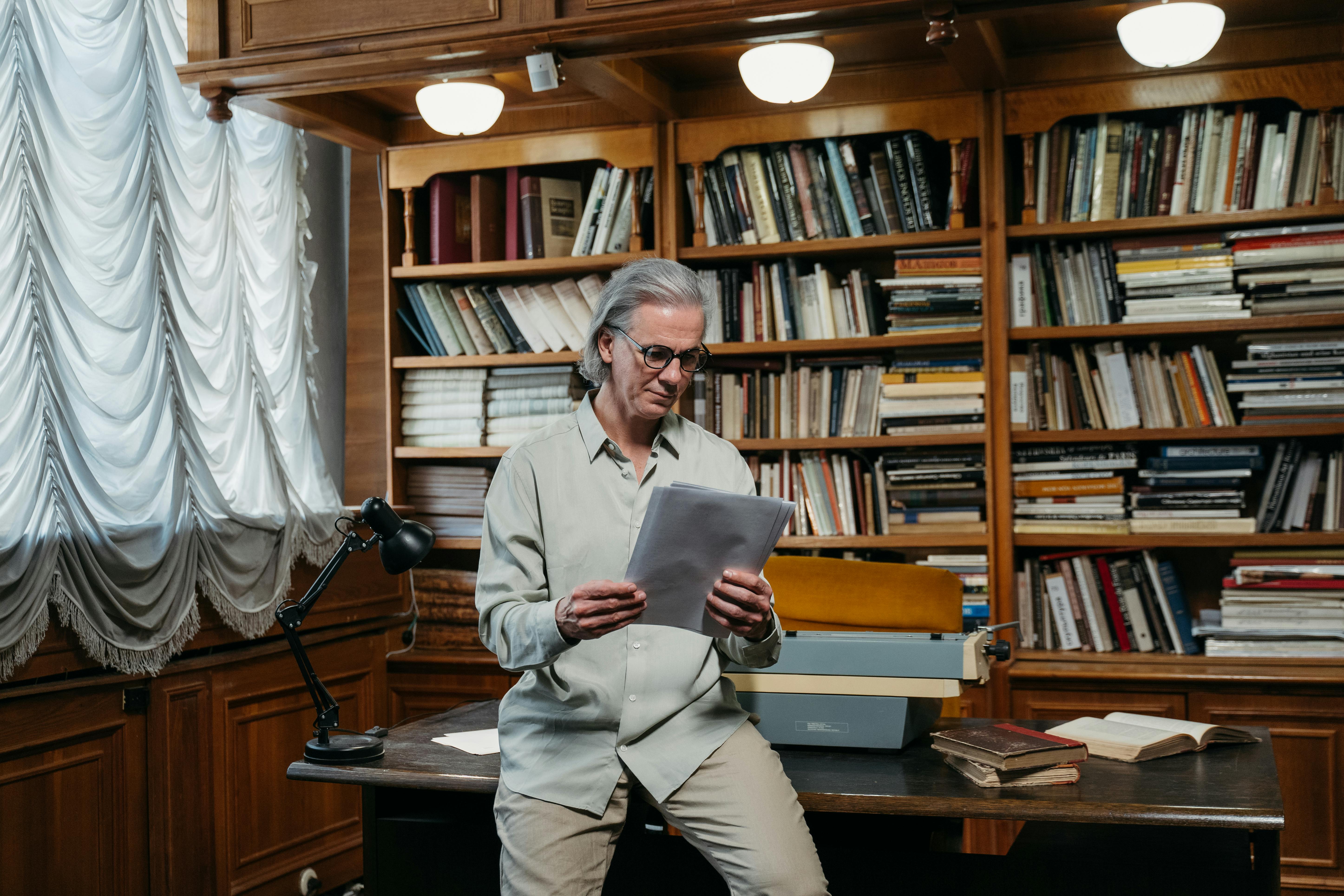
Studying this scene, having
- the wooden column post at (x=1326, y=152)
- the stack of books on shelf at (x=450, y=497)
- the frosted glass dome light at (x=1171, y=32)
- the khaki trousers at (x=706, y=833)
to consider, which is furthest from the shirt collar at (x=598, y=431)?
the wooden column post at (x=1326, y=152)

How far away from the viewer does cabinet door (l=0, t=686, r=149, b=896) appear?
250 cm

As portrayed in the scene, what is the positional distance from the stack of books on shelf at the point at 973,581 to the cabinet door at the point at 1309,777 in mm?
743

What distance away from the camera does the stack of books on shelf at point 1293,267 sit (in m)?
3.20

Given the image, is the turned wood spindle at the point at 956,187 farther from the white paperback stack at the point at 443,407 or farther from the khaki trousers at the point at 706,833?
the khaki trousers at the point at 706,833

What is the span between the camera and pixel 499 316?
12.7 feet

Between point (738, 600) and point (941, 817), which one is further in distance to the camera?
point (941, 817)

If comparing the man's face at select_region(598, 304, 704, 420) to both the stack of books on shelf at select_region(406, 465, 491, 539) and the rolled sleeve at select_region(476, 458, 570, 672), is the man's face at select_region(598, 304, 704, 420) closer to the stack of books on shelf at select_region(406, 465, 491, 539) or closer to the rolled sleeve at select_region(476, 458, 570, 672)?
the rolled sleeve at select_region(476, 458, 570, 672)

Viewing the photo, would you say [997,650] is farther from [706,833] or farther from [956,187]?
[956,187]

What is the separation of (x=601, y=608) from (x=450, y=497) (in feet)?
7.75

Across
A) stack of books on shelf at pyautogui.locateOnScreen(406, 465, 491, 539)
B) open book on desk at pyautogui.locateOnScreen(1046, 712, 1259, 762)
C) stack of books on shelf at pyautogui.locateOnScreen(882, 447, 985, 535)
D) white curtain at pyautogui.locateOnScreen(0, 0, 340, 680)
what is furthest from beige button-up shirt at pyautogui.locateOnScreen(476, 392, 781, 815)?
stack of books on shelf at pyautogui.locateOnScreen(406, 465, 491, 539)

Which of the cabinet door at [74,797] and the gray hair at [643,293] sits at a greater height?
the gray hair at [643,293]

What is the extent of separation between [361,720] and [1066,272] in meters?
2.56

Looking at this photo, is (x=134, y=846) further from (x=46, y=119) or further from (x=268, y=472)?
(x=46, y=119)

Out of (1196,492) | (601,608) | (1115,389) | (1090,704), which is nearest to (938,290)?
(1115,389)
